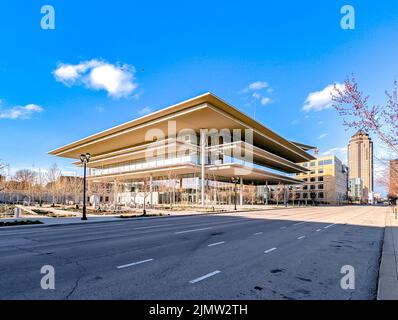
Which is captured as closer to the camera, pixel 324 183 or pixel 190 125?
pixel 190 125

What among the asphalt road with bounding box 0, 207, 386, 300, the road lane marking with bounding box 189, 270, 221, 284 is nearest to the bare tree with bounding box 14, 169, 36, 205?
the asphalt road with bounding box 0, 207, 386, 300

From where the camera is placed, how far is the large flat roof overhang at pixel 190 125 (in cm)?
4568

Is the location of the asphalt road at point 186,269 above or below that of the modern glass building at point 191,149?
below

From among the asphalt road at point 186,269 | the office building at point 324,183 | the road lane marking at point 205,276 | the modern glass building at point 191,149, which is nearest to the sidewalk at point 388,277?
the asphalt road at point 186,269

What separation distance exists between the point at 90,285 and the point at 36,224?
15.1 meters

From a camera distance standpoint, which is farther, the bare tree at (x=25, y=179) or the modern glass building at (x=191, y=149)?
the bare tree at (x=25, y=179)

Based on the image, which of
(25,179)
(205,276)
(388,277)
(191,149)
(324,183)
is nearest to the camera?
(388,277)

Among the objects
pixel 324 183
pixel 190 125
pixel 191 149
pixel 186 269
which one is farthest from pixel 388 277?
pixel 324 183

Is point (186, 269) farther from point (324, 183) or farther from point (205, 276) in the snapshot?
point (324, 183)

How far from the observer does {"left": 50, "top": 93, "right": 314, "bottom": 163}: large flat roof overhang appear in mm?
45681

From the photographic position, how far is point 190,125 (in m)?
52.9

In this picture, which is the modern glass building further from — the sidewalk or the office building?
the office building

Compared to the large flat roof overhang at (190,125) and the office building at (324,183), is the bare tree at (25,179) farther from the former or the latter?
the office building at (324,183)

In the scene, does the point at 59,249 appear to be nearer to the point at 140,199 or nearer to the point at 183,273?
the point at 183,273
